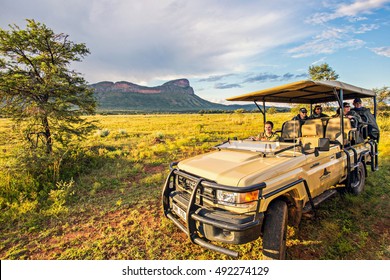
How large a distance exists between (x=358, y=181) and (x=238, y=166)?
3688mm

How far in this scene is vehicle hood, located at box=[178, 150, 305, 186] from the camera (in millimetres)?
2719

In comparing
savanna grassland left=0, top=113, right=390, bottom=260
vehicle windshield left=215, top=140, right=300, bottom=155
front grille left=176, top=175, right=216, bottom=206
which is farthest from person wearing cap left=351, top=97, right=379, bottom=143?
front grille left=176, top=175, right=216, bottom=206

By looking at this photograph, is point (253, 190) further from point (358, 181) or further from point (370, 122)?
point (370, 122)

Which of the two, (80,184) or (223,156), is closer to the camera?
(223,156)

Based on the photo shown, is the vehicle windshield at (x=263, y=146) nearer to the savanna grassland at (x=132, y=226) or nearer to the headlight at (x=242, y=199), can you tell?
the headlight at (x=242, y=199)

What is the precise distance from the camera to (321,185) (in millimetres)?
3666

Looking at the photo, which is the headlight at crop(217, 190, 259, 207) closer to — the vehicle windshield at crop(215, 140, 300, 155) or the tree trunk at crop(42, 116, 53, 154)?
the vehicle windshield at crop(215, 140, 300, 155)

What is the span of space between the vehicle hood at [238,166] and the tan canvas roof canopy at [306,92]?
1.38 m

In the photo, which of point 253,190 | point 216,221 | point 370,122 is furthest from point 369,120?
point 216,221

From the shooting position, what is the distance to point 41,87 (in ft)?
23.2

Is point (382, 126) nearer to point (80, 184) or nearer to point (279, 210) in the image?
point (279, 210)

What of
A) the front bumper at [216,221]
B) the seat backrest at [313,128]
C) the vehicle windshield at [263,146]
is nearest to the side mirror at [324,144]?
the vehicle windshield at [263,146]
